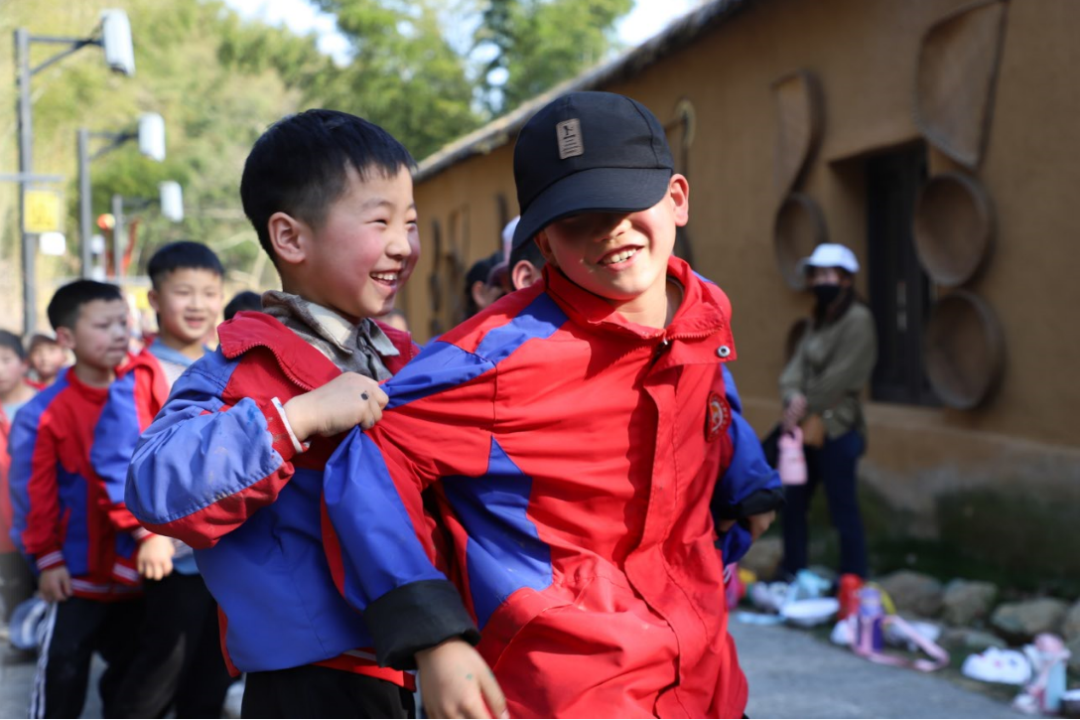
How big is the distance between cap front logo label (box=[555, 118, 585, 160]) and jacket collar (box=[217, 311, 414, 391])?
1.79 ft

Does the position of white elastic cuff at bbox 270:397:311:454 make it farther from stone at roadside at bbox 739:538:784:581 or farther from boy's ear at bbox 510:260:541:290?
stone at roadside at bbox 739:538:784:581

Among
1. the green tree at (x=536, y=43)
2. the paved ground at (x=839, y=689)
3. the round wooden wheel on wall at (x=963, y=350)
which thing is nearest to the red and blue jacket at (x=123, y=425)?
the paved ground at (x=839, y=689)

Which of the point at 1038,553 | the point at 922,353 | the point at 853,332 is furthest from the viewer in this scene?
the point at 922,353

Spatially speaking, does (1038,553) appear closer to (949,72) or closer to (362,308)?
(949,72)

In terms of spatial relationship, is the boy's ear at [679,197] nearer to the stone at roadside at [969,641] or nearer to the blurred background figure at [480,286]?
the blurred background figure at [480,286]

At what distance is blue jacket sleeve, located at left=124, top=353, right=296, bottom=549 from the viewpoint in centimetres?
175

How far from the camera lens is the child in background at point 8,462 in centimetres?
543

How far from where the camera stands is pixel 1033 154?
5855 mm

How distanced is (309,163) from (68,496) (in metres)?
2.55

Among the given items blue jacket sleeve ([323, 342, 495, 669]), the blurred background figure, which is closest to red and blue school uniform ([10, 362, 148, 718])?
the blurred background figure

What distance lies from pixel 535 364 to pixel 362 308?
0.42 meters

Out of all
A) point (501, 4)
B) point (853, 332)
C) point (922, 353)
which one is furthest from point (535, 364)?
point (501, 4)

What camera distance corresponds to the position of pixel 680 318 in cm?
192

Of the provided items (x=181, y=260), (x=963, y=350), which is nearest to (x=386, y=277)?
(x=181, y=260)
